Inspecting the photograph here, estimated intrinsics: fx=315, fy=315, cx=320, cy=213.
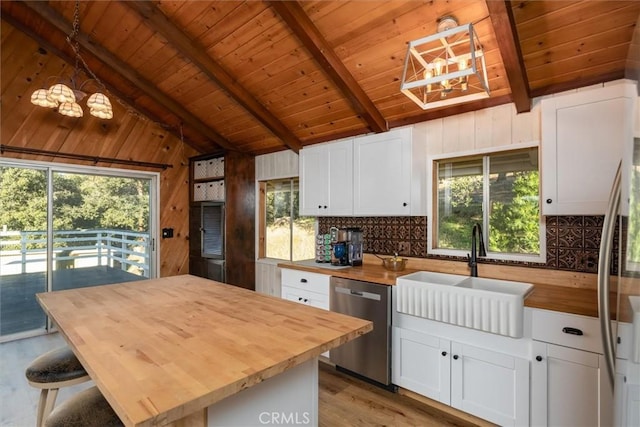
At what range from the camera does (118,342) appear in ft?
3.75

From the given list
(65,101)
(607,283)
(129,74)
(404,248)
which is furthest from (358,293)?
(129,74)

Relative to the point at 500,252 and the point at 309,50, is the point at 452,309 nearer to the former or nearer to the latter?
the point at 500,252

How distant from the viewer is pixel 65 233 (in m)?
3.88

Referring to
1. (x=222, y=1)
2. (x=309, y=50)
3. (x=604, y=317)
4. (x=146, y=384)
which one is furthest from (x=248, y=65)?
(x=604, y=317)

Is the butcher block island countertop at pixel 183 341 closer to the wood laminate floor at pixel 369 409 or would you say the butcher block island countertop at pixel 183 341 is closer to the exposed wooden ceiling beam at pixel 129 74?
the wood laminate floor at pixel 369 409

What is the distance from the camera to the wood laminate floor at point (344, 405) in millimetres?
2141

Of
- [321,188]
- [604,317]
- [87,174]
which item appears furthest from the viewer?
[87,174]

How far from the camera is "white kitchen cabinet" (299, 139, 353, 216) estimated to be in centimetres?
319

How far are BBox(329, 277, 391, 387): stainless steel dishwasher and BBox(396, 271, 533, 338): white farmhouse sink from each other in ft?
0.51

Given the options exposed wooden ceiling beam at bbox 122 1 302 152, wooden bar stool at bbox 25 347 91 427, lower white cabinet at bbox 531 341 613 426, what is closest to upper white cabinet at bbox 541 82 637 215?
lower white cabinet at bbox 531 341 613 426

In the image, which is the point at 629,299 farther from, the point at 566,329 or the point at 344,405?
the point at 344,405

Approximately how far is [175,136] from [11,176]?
6.26 feet

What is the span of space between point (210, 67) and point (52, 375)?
8.64ft

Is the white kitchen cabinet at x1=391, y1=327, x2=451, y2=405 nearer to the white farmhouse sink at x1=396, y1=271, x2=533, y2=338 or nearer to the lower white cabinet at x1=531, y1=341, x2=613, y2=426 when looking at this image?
the white farmhouse sink at x1=396, y1=271, x2=533, y2=338
